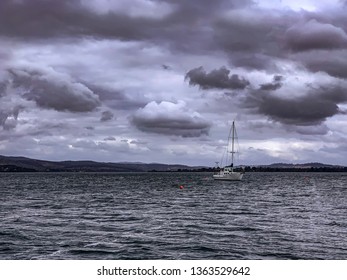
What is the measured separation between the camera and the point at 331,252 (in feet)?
126

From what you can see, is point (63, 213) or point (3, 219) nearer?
point (3, 219)

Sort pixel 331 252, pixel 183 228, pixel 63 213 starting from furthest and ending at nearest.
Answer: pixel 63 213
pixel 183 228
pixel 331 252

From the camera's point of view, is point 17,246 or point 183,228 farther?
point 183,228

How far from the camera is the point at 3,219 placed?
6097cm

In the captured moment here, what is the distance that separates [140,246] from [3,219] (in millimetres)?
28453

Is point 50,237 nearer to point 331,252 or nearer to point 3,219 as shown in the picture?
point 3,219
